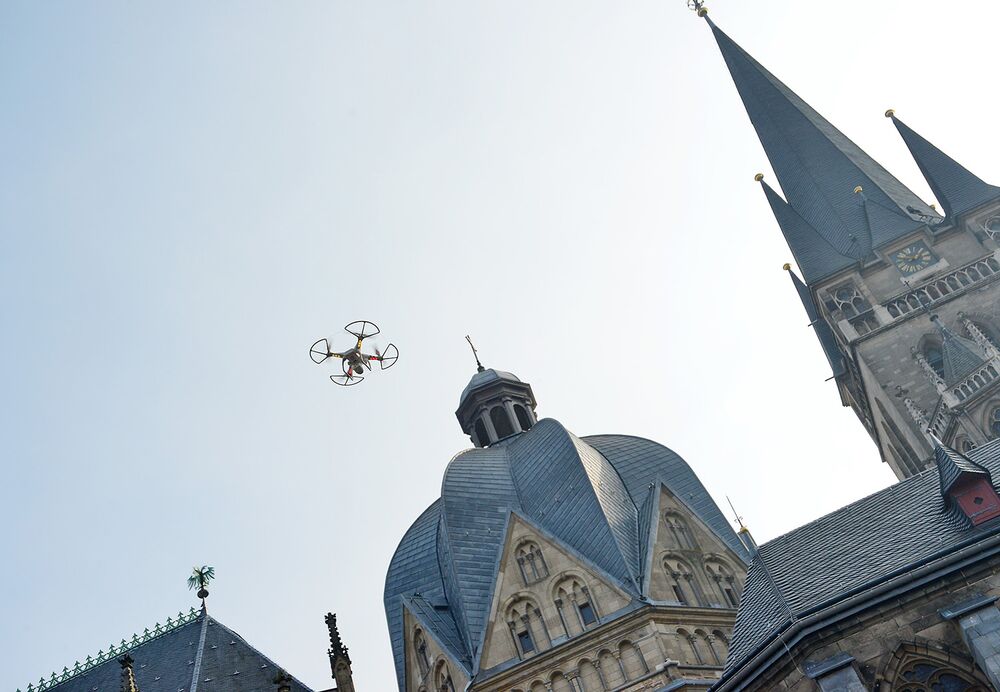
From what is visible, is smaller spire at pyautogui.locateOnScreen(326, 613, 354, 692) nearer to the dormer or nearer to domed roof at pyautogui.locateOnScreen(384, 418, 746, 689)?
domed roof at pyautogui.locateOnScreen(384, 418, 746, 689)

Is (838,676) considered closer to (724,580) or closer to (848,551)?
(848,551)

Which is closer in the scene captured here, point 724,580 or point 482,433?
point 724,580

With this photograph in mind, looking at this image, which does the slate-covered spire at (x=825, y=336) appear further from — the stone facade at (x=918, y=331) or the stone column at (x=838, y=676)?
the stone column at (x=838, y=676)

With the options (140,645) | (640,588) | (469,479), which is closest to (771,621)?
(640,588)

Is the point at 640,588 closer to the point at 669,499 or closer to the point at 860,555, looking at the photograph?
the point at 669,499

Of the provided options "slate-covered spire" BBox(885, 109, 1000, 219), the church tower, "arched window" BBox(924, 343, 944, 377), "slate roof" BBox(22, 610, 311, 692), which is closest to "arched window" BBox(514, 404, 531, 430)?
the church tower

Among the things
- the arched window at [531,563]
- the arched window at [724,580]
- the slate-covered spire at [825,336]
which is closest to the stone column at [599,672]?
the arched window at [531,563]

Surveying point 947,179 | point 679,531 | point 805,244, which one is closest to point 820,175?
point 805,244
